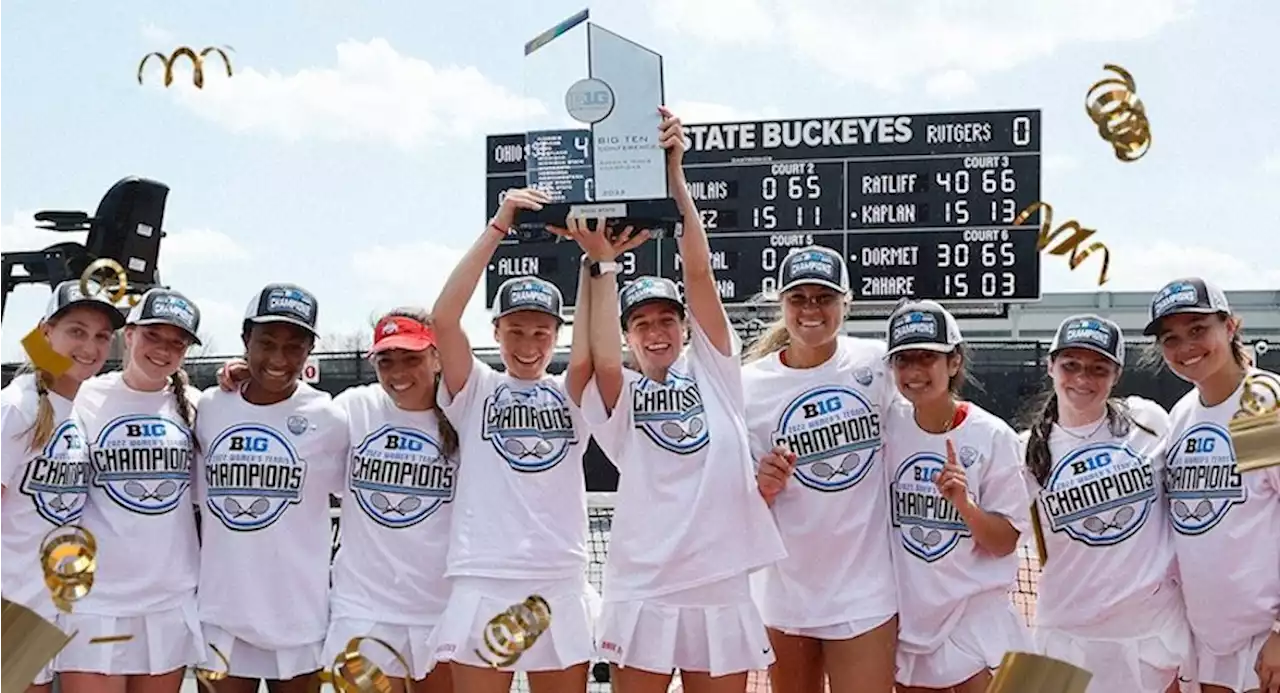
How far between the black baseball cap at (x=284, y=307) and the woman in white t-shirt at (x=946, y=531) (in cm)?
193

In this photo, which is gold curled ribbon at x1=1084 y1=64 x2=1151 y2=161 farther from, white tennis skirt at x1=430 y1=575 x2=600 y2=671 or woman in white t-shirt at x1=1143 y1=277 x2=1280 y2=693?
white tennis skirt at x1=430 y1=575 x2=600 y2=671

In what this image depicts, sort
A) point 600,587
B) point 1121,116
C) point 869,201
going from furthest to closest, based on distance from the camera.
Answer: point 869,201
point 600,587
point 1121,116

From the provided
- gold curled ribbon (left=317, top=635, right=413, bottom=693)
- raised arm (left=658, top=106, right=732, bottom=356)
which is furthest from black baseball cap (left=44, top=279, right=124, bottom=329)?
raised arm (left=658, top=106, right=732, bottom=356)

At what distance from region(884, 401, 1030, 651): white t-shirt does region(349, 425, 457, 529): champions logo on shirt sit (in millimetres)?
1500

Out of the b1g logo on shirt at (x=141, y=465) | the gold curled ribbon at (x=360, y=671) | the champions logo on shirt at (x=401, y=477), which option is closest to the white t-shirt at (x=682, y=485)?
the champions logo on shirt at (x=401, y=477)

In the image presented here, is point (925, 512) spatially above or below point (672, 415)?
below

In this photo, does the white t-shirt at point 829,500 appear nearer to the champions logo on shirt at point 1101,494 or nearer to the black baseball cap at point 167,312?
the champions logo on shirt at point 1101,494

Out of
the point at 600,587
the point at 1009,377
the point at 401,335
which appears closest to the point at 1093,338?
the point at 401,335

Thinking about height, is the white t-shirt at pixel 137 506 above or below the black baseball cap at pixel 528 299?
below

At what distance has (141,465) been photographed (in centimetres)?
374

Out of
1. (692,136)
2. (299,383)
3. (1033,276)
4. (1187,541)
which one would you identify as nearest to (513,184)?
(692,136)

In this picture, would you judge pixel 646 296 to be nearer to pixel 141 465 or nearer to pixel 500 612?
pixel 500 612

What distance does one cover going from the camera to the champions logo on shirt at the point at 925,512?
3.71 meters

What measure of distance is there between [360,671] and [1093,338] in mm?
2618
